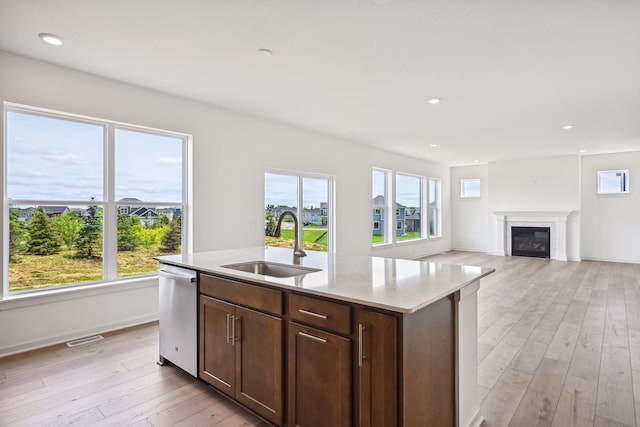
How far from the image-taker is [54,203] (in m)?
3.31

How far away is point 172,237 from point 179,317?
1863 millimetres

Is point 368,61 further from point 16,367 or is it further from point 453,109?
point 16,367

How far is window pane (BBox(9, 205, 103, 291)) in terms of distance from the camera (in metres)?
3.15

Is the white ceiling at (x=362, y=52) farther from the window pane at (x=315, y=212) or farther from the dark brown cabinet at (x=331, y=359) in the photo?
the dark brown cabinet at (x=331, y=359)

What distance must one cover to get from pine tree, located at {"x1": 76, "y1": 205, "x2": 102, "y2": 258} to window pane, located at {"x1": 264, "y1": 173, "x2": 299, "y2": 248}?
218cm

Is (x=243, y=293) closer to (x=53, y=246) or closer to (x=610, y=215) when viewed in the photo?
(x=53, y=246)

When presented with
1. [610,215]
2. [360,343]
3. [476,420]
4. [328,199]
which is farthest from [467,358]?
[610,215]

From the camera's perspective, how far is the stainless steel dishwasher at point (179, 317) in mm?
2432

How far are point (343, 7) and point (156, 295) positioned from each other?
3483mm

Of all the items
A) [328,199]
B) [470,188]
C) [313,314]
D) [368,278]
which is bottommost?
[313,314]

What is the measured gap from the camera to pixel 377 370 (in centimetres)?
146

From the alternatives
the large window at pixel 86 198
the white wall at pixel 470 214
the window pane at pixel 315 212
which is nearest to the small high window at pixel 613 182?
the white wall at pixel 470 214

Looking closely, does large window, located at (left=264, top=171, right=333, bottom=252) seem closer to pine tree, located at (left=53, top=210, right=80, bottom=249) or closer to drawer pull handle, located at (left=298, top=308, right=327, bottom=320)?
pine tree, located at (left=53, top=210, right=80, bottom=249)

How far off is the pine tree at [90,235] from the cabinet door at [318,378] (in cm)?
284
